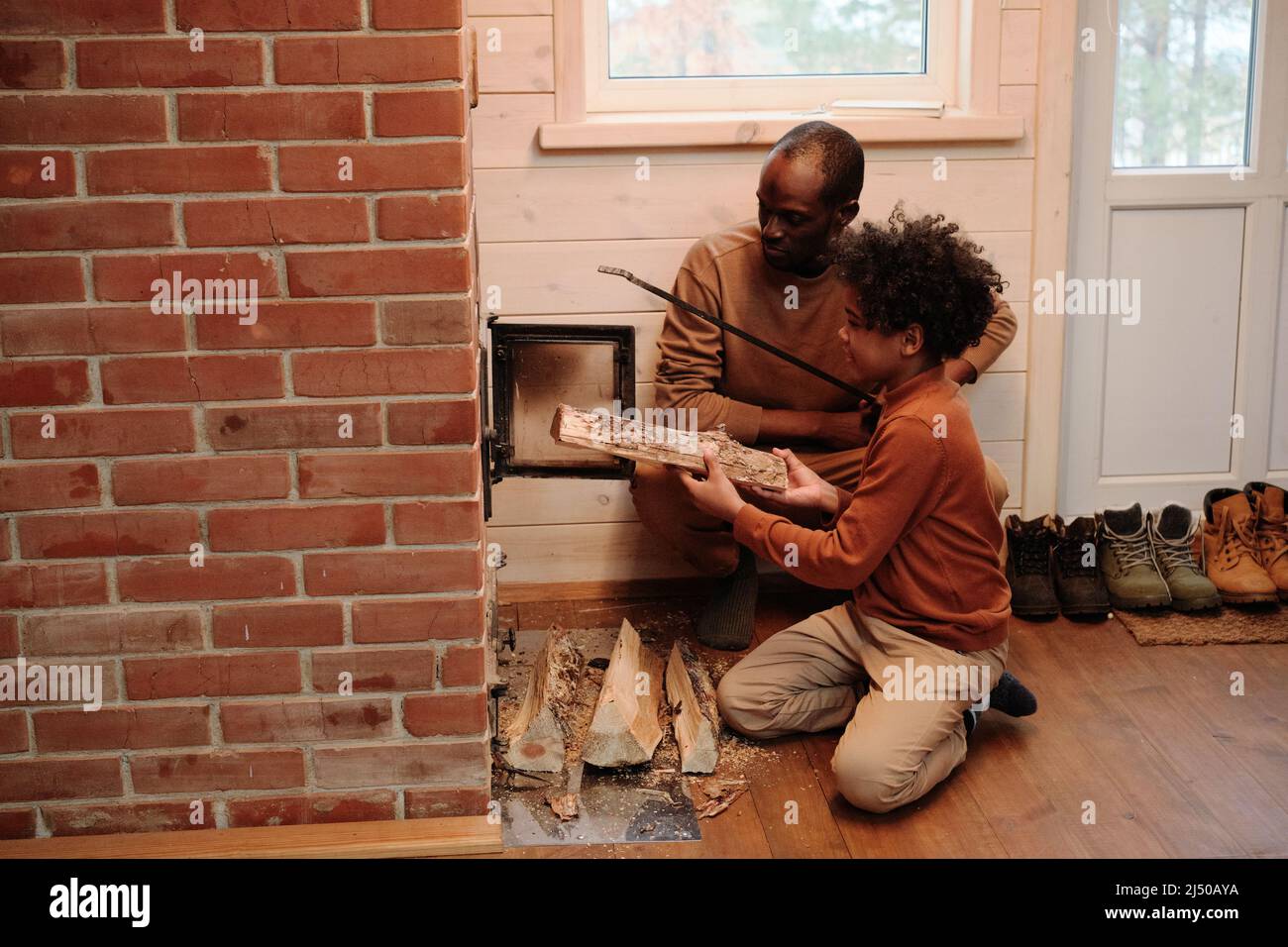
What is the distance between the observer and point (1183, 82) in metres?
2.90

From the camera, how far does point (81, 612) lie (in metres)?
1.84

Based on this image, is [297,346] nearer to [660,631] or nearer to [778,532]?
[778,532]

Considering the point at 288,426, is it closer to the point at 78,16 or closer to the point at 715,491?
the point at 78,16

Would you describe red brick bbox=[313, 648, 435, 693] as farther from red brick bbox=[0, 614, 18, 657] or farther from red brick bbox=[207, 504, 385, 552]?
red brick bbox=[0, 614, 18, 657]

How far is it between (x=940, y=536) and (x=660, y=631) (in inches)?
32.4

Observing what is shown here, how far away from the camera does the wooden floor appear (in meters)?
1.94

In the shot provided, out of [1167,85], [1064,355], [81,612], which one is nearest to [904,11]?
[1167,85]

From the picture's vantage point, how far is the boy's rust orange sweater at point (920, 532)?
6.63 feet

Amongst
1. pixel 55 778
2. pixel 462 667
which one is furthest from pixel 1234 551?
pixel 55 778

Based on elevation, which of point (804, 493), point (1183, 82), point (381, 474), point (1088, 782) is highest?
point (1183, 82)

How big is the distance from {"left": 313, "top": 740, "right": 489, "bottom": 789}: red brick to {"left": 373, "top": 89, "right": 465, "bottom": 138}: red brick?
2.88ft

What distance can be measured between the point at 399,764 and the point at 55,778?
19.5 inches

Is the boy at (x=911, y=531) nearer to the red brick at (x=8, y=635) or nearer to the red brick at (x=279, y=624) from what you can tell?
the red brick at (x=279, y=624)

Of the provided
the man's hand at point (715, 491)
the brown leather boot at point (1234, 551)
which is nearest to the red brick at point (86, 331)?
the man's hand at point (715, 491)
